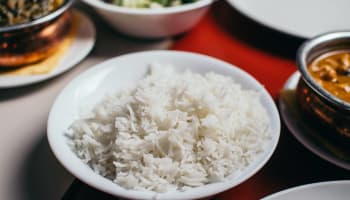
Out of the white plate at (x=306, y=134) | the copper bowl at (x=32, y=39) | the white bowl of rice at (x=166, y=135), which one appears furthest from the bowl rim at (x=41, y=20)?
the white plate at (x=306, y=134)

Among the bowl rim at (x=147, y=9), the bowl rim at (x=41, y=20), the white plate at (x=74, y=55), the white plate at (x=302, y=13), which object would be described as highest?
the bowl rim at (x=41, y=20)

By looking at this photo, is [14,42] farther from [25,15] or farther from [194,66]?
[194,66]

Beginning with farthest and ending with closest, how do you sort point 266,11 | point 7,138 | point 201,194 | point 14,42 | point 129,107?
1. point 266,11
2. point 14,42
3. point 7,138
4. point 129,107
5. point 201,194

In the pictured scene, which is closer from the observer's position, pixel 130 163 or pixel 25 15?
pixel 130 163

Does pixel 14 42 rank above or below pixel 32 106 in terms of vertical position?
above

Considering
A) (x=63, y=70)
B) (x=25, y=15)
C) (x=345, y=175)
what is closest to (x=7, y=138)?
(x=63, y=70)

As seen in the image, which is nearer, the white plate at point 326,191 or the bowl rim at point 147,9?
the white plate at point 326,191

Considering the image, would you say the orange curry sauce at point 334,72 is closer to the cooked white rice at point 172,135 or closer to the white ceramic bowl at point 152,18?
the cooked white rice at point 172,135
